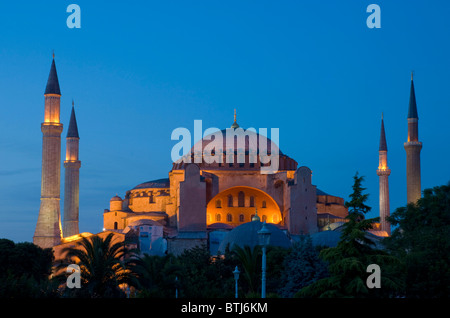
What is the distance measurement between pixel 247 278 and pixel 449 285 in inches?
364

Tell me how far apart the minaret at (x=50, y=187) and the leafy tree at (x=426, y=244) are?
1993 cm

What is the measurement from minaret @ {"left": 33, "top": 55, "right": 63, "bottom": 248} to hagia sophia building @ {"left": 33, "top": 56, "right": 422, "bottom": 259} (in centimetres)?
6

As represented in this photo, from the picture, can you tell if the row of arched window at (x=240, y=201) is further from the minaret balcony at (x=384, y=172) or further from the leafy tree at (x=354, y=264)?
the leafy tree at (x=354, y=264)

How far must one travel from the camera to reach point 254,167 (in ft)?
168

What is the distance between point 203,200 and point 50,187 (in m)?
9.57

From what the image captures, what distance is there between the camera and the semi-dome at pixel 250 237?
39.4 m

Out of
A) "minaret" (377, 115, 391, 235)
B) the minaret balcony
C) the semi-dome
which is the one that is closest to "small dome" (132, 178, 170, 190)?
the semi-dome

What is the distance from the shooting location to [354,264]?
17.8 meters

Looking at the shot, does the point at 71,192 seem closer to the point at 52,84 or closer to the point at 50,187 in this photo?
the point at 50,187

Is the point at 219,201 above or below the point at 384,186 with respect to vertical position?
below

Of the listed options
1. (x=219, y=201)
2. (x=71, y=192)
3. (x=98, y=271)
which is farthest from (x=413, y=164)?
(x=98, y=271)
